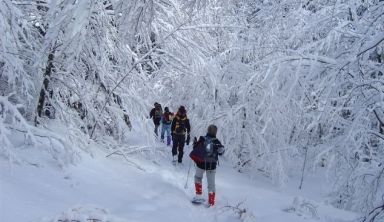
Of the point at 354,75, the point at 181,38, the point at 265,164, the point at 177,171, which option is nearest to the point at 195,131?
the point at 265,164

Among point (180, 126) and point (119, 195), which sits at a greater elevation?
point (180, 126)

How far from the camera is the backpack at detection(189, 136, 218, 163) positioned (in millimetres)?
8562

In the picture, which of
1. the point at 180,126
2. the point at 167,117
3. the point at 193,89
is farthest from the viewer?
the point at 193,89

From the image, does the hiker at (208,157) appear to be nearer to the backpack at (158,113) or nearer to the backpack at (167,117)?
the backpack at (167,117)

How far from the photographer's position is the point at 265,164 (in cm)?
1455

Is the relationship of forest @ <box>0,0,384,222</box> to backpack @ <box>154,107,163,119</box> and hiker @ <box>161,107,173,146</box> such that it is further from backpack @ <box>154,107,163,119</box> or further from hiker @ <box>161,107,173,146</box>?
backpack @ <box>154,107,163,119</box>

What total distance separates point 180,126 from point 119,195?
465cm

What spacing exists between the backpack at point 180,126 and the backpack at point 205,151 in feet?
11.4

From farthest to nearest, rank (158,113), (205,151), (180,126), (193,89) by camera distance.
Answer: (193,89), (158,113), (180,126), (205,151)

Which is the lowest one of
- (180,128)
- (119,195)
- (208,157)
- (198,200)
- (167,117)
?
(198,200)

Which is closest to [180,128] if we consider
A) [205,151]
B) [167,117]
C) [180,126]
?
[180,126]

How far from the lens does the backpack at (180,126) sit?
39.8 feet

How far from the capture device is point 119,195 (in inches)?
305

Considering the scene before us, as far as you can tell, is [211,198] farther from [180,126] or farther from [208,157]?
[180,126]
